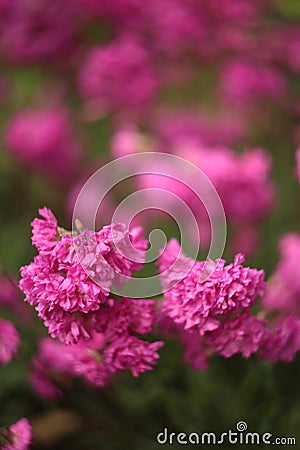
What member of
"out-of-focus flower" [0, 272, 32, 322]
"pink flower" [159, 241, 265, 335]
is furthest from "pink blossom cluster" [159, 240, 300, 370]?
"out-of-focus flower" [0, 272, 32, 322]

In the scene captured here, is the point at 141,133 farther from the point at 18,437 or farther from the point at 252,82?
the point at 18,437

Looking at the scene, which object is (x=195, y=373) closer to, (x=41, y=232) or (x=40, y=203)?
(x=41, y=232)

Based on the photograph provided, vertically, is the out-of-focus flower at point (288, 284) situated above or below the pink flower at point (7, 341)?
above

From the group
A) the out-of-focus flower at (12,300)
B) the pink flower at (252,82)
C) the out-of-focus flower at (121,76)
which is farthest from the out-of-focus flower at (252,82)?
the out-of-focus flower at (12,300)

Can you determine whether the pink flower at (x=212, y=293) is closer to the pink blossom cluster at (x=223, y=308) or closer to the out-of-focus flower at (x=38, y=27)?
the pink blossom cluster at (x=223, y=308)

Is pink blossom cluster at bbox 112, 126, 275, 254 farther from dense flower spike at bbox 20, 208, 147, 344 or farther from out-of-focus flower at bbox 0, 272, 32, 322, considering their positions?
dense flower spike at bbox 20, 208, 147, 344

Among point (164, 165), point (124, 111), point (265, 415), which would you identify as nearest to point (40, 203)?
point (124, 111)
